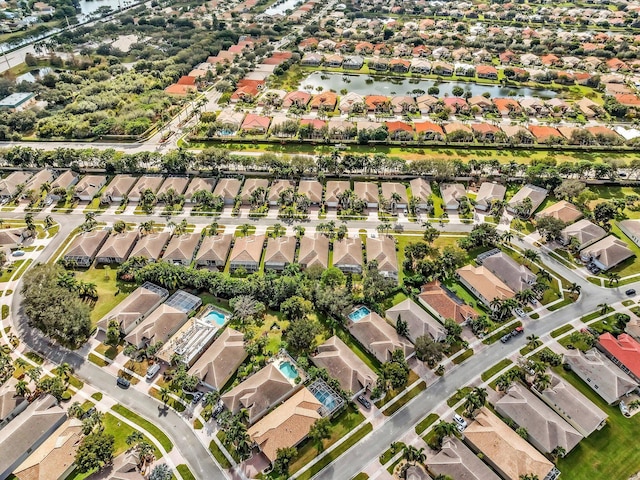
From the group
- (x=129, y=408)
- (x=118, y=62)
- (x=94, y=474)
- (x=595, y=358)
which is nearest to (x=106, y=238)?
(x=129, y=408)

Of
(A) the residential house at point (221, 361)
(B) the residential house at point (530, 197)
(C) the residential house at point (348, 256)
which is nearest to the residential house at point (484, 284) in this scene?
(C) the residential house at point (348, 256)

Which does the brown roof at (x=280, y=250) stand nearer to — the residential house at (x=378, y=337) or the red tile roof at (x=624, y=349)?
the residential house at (x=378, y=337)

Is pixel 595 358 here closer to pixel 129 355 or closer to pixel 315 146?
pixel 129 355

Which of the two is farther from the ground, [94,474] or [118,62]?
[118,62]

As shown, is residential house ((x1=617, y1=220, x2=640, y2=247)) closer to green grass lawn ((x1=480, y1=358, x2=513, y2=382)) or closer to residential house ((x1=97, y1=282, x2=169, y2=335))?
green grass lawn ((x1=480, y1=358, x2=513, y2=382))

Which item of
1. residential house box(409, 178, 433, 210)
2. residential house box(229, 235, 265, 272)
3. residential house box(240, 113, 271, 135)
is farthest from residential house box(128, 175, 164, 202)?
residential house box(409, 178, 433, 210)

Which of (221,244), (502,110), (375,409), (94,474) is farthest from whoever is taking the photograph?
(502,110)

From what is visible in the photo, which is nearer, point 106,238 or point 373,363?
point 373,363
